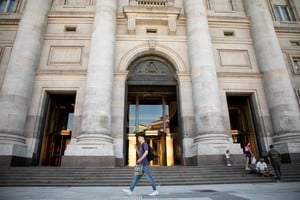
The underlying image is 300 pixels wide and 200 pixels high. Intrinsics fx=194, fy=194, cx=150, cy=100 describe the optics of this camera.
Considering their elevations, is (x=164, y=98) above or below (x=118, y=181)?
above

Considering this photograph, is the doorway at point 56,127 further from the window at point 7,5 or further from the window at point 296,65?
the window at point 296,65

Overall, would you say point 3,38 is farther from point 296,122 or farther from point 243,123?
point 296,122

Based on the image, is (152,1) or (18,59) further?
(152,1)

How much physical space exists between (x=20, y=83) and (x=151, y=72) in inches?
339

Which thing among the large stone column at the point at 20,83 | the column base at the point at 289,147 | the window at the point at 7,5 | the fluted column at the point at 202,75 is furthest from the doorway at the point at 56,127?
the column base at the point at 289,147

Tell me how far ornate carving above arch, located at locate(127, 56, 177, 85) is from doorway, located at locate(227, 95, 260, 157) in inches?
211

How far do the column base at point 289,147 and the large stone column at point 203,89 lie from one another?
3.61 meters

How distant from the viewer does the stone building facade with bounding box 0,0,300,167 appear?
11.2 m

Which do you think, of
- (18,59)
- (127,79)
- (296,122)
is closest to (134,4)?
(127,79)

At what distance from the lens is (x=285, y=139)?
11703 mm

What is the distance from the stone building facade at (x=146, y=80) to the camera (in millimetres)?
11227

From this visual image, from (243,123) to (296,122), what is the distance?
393 centimetres

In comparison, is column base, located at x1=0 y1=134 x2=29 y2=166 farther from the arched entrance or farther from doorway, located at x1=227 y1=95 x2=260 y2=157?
doorway, located at x1=227 y1=95 x2=260 y2=157

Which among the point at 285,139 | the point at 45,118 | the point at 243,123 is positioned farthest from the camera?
the point at 243,123
